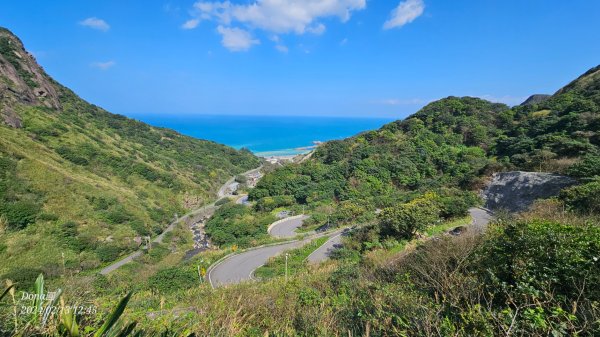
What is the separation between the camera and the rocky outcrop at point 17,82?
99.8ft

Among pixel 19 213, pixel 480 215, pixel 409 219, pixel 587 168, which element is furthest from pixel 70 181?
pixel 587 168

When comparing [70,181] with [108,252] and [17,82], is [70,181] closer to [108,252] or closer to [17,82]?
[108,252]

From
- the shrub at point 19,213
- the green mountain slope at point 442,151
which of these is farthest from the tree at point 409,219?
the shrub at point 19,213

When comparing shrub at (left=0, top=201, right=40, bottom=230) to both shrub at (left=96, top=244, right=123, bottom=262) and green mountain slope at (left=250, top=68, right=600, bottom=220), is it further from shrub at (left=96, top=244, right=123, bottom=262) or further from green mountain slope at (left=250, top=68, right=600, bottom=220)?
green mountain slope at (left=250, top=68, right=600, bottom=220)

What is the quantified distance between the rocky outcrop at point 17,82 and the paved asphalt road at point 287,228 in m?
28.8

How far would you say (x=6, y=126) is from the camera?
2744 centimetres

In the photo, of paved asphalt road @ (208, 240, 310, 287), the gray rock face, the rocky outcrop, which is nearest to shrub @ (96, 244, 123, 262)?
paved asphalt road @ (208, 240, 310, 287)

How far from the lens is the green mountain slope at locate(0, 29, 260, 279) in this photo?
60.7ft

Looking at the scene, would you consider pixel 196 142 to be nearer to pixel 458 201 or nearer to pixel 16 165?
pixel 16 165

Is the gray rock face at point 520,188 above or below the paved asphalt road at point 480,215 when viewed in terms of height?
above

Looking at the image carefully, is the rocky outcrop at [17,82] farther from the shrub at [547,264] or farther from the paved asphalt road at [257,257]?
the shrub at [547,264]

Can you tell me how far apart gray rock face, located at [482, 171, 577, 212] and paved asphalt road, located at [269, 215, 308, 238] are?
14966 millimetres

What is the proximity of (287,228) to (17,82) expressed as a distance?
4034cm

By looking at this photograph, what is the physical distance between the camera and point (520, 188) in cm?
1738
